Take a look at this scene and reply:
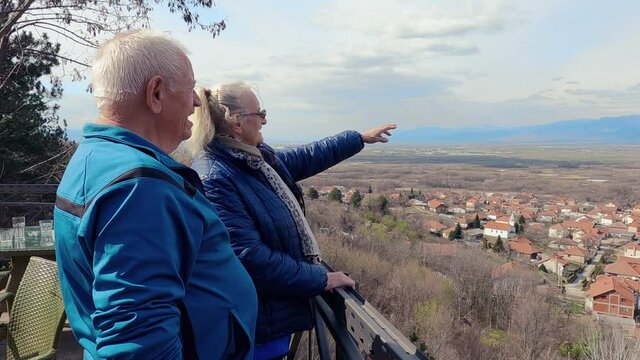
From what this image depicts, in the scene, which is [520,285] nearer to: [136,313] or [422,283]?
[422,283]

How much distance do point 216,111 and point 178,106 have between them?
604 millimetres

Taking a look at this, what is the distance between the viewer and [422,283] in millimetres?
14328

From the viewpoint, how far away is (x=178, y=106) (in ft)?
3.11

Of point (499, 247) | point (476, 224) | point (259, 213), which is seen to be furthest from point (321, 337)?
point (476, 224)

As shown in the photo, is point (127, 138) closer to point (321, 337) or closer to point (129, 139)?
point (129, 139)

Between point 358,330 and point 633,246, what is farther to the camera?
point 633,246

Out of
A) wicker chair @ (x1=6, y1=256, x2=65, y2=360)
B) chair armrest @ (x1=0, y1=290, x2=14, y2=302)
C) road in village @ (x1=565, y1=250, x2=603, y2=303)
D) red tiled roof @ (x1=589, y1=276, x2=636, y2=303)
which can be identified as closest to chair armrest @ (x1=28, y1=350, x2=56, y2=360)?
wicker chair @ (x1=6, y1=256, x2=65, y2=360)

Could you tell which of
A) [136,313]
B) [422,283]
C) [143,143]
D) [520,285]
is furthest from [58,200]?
[520,285]

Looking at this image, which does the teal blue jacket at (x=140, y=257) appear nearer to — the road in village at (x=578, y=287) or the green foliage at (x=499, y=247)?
the road in village at (x=578, y=287)

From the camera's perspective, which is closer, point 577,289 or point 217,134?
point 217,134

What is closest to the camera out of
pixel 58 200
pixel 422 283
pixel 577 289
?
pixel 58 200

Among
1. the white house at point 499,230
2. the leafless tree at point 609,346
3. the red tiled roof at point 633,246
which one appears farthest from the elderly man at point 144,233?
the red tiled roof at point 633,246

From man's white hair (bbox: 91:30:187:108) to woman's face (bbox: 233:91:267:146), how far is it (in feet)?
1.98

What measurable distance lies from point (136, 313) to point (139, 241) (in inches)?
4.0
